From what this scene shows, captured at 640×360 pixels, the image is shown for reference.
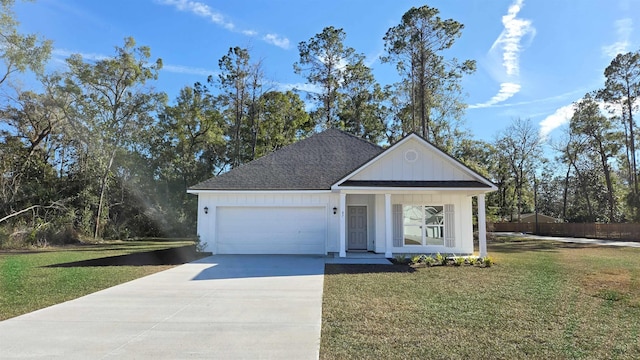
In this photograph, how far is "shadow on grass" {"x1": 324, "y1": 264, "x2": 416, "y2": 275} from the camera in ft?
34.8

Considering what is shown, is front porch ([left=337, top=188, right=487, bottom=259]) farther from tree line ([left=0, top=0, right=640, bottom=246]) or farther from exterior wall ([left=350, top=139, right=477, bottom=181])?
tree line ([left=0, top=0, right=640, bottom=246])

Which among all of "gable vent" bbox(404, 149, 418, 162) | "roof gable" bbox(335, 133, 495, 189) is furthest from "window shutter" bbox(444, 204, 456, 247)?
"gable vent" bbox(404, 149, 418, 162)

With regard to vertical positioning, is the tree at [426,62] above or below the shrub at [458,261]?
above

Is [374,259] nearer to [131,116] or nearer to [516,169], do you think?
[131,116]

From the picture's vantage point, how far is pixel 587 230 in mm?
33406

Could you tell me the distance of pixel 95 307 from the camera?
21.5 feet

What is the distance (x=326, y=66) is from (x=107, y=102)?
17.1m

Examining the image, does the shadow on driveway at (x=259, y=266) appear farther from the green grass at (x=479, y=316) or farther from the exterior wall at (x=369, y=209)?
the exterior wall at (x=369, y=209)

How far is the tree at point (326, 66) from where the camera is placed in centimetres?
3325

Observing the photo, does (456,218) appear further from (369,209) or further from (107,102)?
(107,102)

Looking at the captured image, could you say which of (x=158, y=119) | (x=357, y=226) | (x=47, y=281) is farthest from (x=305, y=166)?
(x=158, y=119)

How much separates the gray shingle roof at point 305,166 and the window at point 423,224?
270cm

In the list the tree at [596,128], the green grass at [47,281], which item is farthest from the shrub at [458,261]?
the tree at [596,128]

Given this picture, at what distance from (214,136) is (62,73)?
37.1 ft
